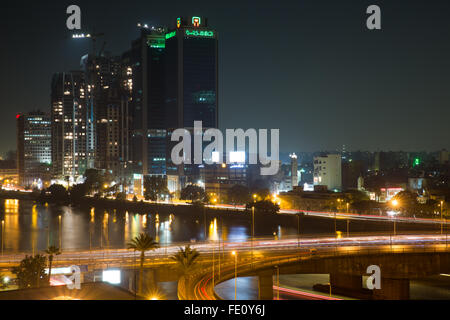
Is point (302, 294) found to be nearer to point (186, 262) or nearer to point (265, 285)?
point (265, 285)

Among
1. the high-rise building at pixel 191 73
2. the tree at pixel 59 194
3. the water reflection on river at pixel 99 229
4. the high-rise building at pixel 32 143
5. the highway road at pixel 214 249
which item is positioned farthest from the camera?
the high-rise building at pixel 32 143

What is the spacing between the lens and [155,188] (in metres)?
50.2

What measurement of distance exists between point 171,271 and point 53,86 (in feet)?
247

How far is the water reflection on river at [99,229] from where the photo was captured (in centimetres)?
2561

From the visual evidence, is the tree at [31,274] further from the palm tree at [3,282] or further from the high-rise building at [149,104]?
the high-rise building at [149,104]

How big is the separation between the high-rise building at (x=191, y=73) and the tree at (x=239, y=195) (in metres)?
13.4

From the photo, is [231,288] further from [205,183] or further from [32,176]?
[32,176]

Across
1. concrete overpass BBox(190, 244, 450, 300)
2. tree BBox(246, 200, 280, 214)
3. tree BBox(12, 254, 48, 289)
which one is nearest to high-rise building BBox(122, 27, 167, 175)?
tree BBox(246, 200, 280, 214)

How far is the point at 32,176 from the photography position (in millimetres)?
83125

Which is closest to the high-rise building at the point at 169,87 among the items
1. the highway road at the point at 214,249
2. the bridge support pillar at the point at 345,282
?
the highway road at the point at 214,249

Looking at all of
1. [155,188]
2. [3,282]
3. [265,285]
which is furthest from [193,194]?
[265,285]

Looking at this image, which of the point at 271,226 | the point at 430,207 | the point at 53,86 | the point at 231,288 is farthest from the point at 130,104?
the point at 231,288

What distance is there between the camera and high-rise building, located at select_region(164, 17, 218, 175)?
182ft
